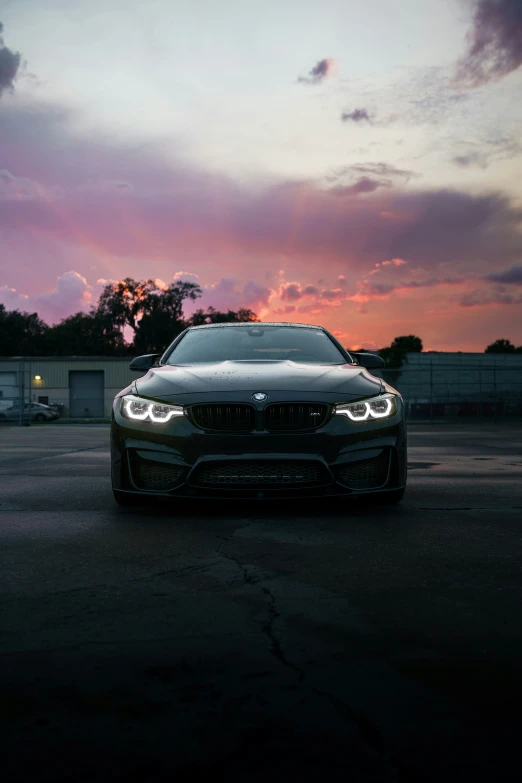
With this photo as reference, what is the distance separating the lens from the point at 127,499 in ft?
18.0

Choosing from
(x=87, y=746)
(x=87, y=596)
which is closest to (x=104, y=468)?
(x=87, y=596)

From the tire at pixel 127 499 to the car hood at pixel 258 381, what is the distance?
26.8 inches

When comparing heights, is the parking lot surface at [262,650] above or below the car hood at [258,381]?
below

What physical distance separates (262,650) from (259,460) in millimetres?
2596

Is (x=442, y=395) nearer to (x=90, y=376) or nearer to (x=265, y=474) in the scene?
(x=90, y=376)

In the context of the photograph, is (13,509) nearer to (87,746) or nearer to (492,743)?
(87,746)

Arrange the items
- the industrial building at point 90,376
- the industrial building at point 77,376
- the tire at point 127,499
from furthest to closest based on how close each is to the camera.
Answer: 1. the industrial building at point 77,376
2. the industrial building at point 90,376
3. the tire at point 127,499

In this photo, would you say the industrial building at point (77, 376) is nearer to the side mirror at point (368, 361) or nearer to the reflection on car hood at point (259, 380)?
the side mirror at point (368, 361)

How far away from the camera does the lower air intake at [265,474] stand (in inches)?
197

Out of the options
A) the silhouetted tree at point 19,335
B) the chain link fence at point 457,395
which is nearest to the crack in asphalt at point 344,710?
the chain link fence at point 457,395

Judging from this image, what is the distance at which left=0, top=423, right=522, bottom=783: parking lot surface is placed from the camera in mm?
1729

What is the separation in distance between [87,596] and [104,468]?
6.12m

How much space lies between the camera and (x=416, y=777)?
5.32ft

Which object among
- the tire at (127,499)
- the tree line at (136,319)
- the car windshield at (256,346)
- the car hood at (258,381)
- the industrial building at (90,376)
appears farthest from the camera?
the tree line at (136,319)
